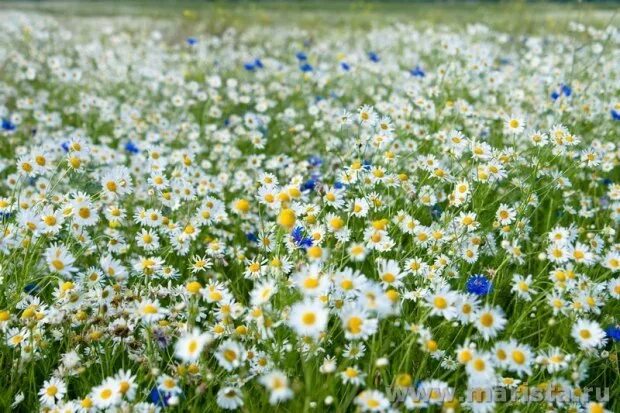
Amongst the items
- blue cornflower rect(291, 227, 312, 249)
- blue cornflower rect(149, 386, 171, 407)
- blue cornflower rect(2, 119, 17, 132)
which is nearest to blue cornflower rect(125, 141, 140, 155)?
blue cornflower rect(2, 119, 17, 132)

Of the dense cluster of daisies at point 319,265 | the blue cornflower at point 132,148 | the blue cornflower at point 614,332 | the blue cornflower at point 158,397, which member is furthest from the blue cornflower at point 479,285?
the blue cornflower at point 132,148

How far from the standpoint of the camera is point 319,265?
2.12m

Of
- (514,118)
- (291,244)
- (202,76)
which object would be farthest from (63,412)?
(202,76)

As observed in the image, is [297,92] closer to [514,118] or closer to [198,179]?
[198,179]

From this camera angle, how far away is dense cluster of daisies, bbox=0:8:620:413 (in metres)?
1.83

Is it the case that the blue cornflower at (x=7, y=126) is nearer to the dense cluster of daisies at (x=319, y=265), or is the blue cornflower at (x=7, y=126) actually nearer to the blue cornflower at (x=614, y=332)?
the dense cluster of daisies at (x=319, y=265)

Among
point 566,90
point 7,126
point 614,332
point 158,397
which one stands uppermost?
point 566,90

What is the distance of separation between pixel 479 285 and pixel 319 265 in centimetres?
69

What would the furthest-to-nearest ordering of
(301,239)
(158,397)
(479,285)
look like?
(301,239) → (479,285) → (158,397)

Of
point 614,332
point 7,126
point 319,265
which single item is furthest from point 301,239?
point 7,126

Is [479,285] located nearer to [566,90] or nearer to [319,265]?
[319,265]

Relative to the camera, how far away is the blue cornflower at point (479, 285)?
2.21m

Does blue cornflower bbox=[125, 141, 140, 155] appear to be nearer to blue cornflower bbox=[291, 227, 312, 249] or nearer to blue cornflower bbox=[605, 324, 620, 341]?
blue cornflower bbox=[291, 227, 312, 249]

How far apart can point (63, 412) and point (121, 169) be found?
1285 mm
